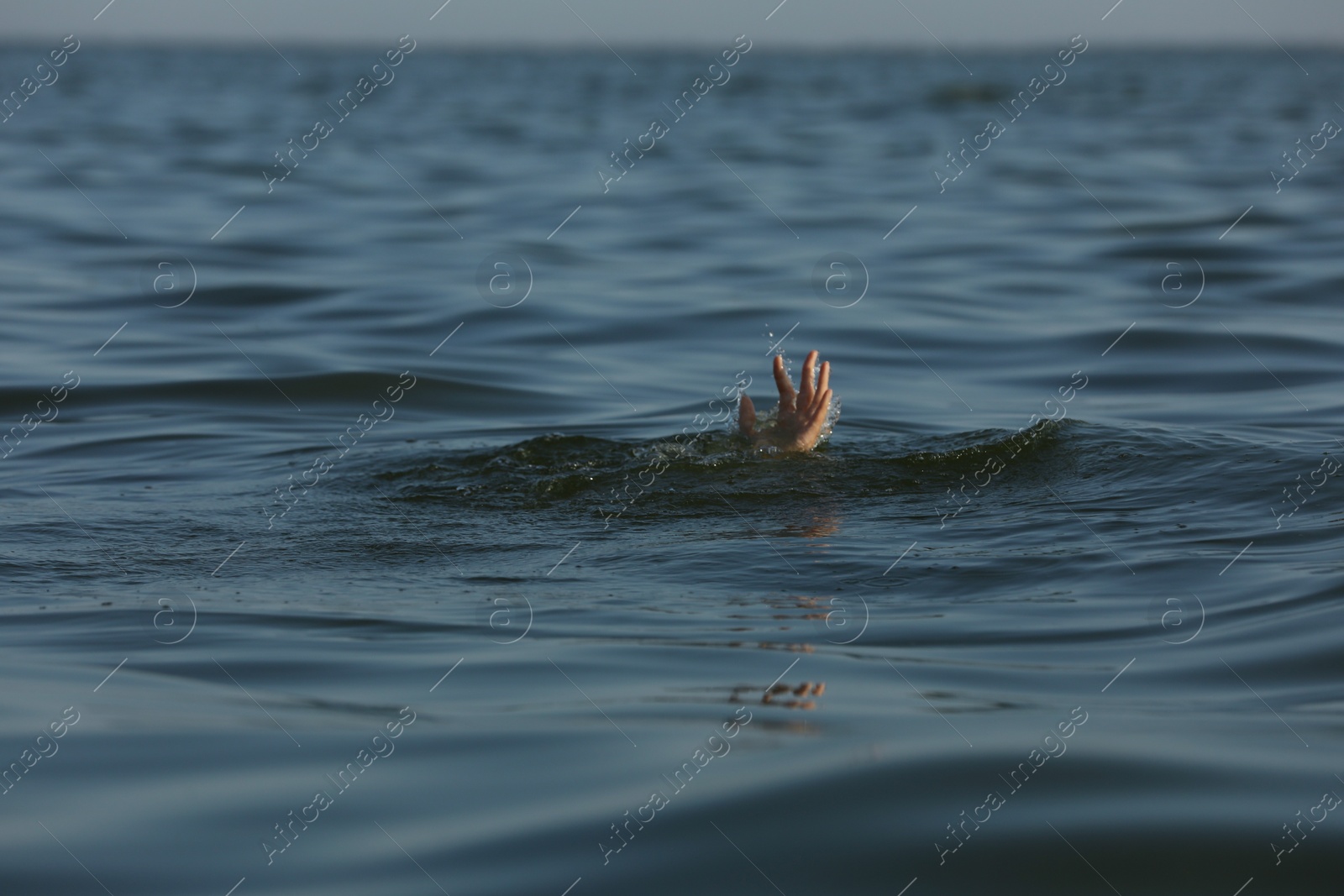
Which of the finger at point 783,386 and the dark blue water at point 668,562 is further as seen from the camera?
the finger at point 783,386

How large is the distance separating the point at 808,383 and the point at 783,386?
148 millimetres

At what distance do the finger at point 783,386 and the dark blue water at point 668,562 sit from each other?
368 millimetres


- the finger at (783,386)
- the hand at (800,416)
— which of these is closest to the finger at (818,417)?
the hand at (800,416)

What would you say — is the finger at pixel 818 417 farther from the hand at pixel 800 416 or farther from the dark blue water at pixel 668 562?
the dark blue water at pixel 668 562

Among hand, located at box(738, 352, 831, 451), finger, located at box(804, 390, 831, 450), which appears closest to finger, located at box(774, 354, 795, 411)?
hand, located at box(738, 352, 831, 451)

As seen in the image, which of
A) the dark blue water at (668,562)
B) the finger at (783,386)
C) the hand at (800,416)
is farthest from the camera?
the hand at (800,416)

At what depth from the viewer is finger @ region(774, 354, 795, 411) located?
7.84 metres

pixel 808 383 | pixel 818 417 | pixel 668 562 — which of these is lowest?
pixel 668 562

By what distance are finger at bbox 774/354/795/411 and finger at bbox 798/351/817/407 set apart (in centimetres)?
6

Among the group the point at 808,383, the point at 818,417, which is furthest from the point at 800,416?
the point at 808,383

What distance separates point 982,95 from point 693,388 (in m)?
40.1

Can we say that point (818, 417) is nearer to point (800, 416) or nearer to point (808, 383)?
point (800, 416)

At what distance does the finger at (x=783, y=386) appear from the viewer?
7.84 m

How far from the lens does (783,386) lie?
7973mm
